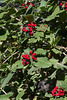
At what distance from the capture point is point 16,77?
7.64 feet

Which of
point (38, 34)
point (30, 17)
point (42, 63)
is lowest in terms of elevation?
point (42, 63)

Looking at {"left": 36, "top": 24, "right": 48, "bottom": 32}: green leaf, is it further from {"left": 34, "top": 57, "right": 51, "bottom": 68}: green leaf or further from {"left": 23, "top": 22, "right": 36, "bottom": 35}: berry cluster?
{"left": 34, "top": 57, "right": 51, "bottom": 68}: green leaf

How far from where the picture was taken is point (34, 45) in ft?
6.28

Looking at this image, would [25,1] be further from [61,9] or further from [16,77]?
[16,77]

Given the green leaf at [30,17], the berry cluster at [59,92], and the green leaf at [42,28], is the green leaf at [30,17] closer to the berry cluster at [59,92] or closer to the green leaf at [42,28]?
the green leaf at [42,28]

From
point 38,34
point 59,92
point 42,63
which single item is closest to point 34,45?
point 38,34

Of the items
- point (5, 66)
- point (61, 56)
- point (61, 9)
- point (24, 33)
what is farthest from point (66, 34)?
point (5, 66)

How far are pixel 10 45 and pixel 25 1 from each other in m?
0.65

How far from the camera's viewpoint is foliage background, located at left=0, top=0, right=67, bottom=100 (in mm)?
1697

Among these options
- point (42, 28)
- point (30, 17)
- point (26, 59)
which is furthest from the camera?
point (42, 28)

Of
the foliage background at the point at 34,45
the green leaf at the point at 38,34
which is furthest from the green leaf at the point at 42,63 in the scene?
the green leaf at the point at 38,34

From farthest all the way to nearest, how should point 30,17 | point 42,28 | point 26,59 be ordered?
point 42,28, point 30,17, point 26,59

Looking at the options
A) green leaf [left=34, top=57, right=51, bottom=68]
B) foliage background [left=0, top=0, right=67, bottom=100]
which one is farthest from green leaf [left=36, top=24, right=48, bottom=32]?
green leaf [left=34, top=57, right=51, bottom=68]

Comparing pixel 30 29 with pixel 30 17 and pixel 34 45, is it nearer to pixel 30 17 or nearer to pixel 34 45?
pixel 30 17
